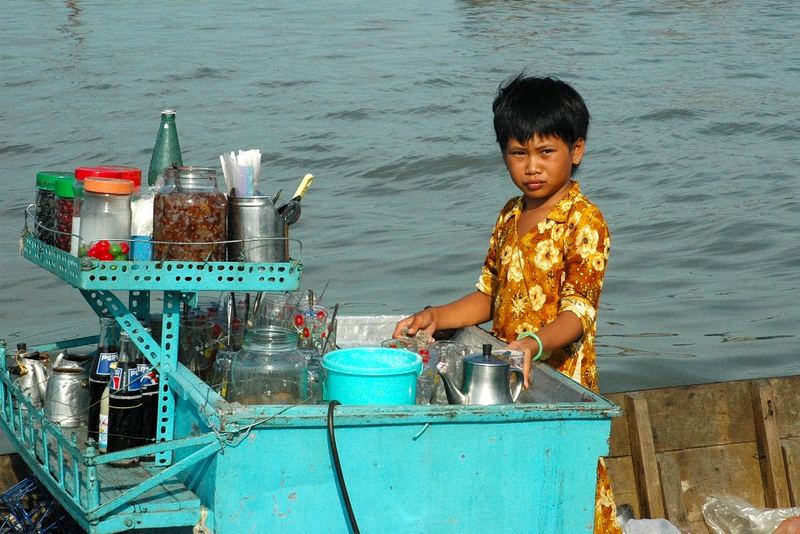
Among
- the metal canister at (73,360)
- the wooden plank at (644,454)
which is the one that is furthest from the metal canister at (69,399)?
the wooden plank at (644,454)

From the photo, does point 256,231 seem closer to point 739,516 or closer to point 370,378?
point 370,378

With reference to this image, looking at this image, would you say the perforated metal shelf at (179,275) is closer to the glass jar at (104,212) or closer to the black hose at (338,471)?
the glass jar at (104,212)

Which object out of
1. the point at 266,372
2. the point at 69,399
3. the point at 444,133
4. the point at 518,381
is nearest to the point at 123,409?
the point at 69,399

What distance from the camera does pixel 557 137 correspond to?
3.20 metres

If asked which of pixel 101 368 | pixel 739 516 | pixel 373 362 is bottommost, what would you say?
pixel 739 516

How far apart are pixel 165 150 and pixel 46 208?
17.9 inches

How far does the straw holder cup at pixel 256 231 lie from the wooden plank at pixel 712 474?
8.19ft

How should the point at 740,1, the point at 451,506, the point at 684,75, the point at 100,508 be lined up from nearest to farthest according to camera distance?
the point at 100,508
the point at 451,506
the point at 684,75
the point at 740,1

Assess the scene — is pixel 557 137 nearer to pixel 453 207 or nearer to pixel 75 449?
pixel 75 449

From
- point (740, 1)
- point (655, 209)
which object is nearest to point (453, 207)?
point (655, 209)

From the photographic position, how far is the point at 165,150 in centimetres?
338

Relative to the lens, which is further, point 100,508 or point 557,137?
point 557,137

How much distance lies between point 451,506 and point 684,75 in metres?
15.5

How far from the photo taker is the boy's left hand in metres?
2.88
